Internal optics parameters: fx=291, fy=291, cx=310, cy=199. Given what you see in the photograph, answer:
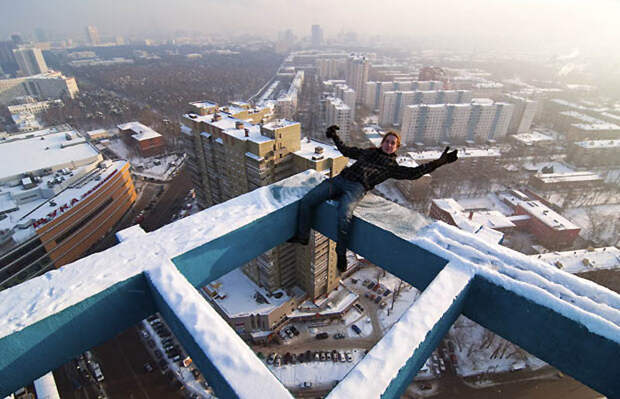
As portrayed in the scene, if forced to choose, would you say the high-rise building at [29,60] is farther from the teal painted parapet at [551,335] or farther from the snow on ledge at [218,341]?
the teal painted parapet at [551,335]

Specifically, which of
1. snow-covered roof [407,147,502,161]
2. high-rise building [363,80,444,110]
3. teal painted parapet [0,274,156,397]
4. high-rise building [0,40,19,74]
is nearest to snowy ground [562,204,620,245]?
snow-covered roof [407,147,502,161]

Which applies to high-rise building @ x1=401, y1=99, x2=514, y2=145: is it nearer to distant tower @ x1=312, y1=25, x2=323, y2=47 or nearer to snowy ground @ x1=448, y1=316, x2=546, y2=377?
snowy ground @ x1=448, y1=316, x2=546, y2=377

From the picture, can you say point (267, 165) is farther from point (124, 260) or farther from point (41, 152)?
point (41, 152)

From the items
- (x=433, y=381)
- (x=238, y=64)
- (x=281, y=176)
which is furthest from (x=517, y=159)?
(x=238, y=64)

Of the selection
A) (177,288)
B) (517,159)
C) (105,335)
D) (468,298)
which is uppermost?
(177,288)

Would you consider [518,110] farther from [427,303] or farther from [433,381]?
[427,303]

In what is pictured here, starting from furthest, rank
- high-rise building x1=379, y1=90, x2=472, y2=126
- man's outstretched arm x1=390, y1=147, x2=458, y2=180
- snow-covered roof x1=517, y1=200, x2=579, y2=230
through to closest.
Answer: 1. high-rise building x1=379, y1=90, x2=472, y2=126
2. snow-covered roof x1=517, y1=200, x2=579, y2=230
3. man's outstretched arm x1=390, y1=147, x2=458, y2=180
